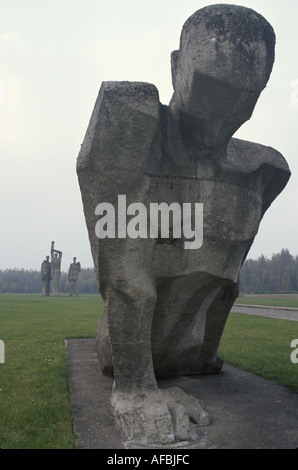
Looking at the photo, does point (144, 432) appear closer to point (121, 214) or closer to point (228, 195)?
point (121, 214)

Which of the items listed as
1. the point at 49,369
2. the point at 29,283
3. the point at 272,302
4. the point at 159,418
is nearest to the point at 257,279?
the point at 29,283

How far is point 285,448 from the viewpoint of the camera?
2.78 meters

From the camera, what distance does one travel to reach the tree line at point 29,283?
9756 centimetres

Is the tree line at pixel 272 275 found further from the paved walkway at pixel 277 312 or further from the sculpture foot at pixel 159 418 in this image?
the sculpture foot at pixel 159 418

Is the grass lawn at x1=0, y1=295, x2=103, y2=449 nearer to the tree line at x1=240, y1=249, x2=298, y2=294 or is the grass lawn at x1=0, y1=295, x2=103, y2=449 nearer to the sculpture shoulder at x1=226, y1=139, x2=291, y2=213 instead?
the sculpture shoulder at x1=226, y1=139, x2=291, y2=213

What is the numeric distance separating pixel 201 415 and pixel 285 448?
2.42 ft

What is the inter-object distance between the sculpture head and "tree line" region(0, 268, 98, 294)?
9089 cm

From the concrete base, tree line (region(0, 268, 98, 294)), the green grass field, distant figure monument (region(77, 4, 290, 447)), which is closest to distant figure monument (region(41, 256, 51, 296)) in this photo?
the green grass field

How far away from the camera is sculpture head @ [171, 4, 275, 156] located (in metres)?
3.01

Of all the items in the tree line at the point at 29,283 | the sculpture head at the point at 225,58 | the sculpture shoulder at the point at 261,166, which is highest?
the sculpture head at the point at 225,58

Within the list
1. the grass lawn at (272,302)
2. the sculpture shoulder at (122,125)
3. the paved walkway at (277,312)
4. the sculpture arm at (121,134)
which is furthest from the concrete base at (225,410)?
the grass lawn at (272,302)

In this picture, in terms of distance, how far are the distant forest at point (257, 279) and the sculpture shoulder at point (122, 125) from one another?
72.3 meters

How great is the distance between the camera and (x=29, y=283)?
3974 inches

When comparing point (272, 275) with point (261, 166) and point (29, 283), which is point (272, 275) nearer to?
point (29, 283)
